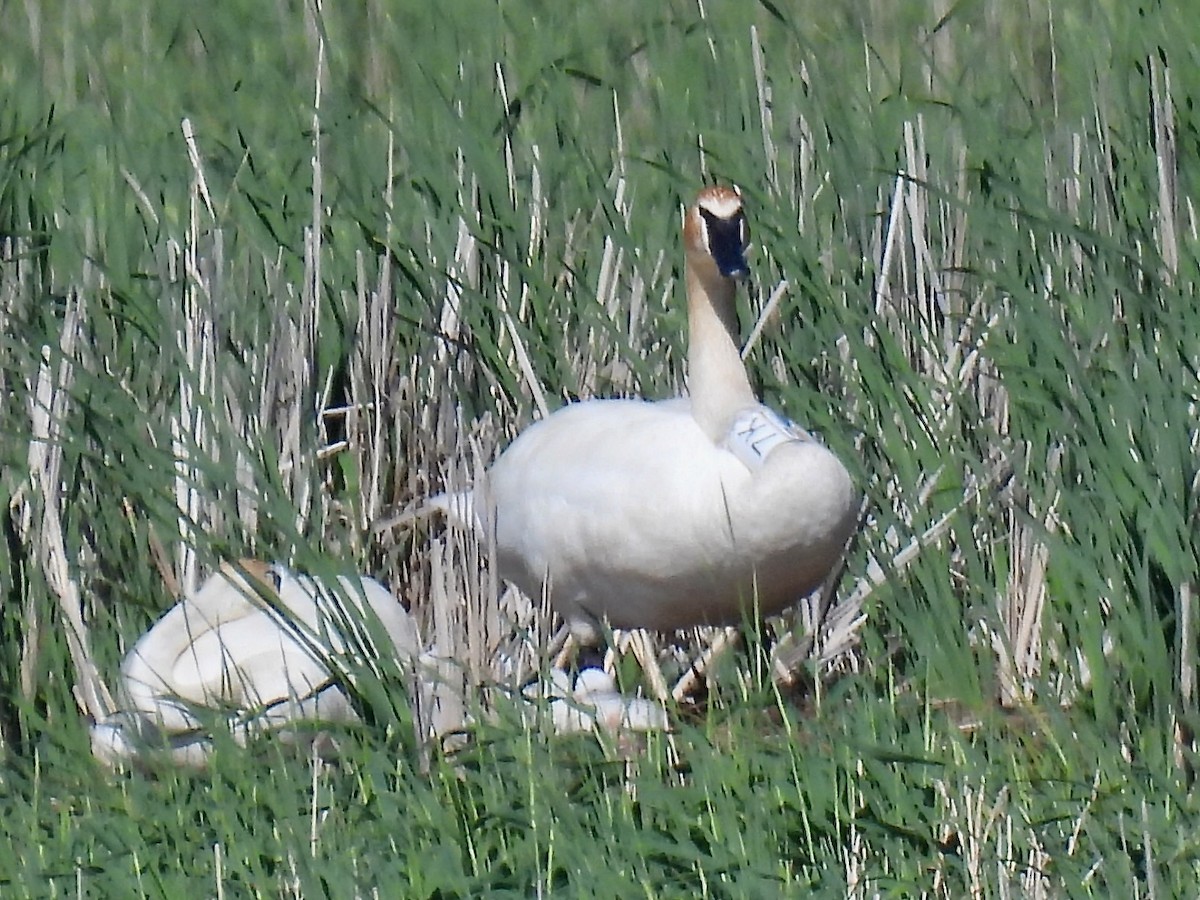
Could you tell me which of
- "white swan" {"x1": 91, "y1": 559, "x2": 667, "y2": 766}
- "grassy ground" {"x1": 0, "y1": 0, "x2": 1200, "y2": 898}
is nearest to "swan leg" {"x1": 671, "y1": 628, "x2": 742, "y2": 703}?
"grassy ground" {"x1": 0, "y1": 0, "x2": 1200, "y2": 898}

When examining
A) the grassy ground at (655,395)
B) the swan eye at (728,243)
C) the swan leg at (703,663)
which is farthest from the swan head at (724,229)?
the swan leg at (703,663)

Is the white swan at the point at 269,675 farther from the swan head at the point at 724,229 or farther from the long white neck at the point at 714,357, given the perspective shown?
the swan head at the point at 724,229

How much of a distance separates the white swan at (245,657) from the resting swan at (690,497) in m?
0.26

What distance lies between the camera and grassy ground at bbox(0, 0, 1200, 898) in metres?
2.85

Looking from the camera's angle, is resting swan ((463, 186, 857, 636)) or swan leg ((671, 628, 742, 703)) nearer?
resting swan ((463, 186, 857, 636))

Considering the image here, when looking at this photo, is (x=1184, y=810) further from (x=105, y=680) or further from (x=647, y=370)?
(x=105, y=680)

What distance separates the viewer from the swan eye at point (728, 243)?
138 inches

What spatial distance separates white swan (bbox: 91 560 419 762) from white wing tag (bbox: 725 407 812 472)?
56cm

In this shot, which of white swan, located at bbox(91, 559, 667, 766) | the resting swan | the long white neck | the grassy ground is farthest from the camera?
the long white neck

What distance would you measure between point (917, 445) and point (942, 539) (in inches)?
8.6

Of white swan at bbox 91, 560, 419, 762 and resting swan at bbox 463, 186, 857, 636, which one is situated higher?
resting swan at bbox 463, 186, 857, 636

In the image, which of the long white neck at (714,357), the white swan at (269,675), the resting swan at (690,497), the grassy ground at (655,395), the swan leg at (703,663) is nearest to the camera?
the grassy ground at (655,395)

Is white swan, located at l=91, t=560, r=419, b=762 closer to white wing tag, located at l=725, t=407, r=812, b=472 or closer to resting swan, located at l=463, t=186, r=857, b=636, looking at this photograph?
resting swan, located at l=463, t=186, r=857, b=636

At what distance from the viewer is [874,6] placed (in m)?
6.18
